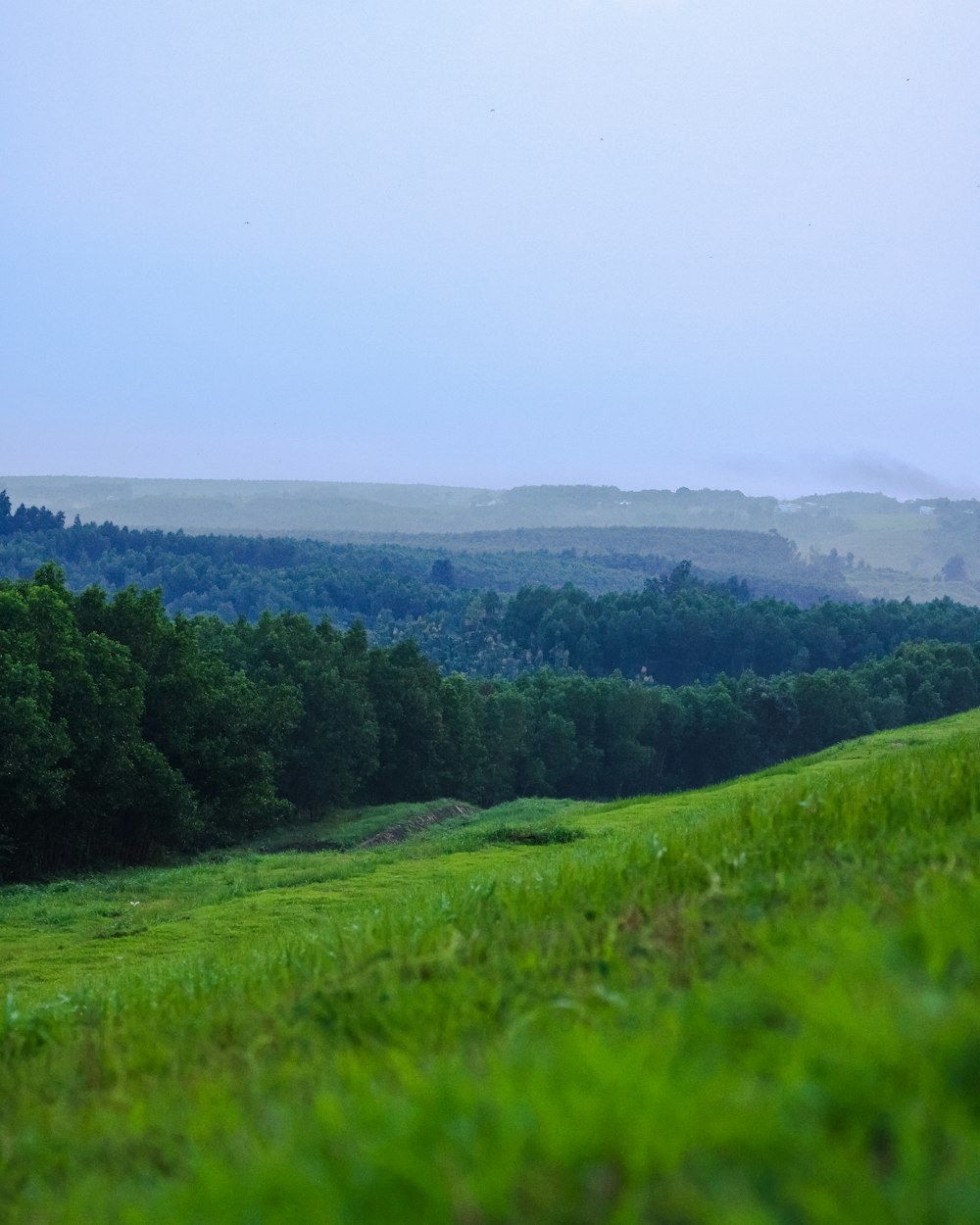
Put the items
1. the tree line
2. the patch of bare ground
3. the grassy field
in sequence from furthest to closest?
the patch of bare ground, the tree line, the grassy field

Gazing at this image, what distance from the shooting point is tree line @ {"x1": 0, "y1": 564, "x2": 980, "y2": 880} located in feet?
118

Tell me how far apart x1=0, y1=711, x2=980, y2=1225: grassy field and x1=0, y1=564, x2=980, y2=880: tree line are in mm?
28915

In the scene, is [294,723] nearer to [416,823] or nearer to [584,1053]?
[416,823]

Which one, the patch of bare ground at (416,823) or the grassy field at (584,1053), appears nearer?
the grassy field at (584,1053)

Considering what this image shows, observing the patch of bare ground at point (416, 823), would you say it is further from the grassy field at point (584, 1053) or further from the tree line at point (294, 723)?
the grassy field at point (584, 1053)

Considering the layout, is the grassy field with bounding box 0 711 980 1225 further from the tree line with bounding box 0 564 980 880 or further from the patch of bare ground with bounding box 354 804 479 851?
the patch of bare ground with bounding box 354 804 479 851

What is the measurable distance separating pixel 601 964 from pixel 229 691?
41372 millimetres

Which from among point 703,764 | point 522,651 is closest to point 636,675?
point 522,651

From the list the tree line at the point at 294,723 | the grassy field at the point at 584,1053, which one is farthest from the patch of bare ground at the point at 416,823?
the grassy field at the point at 584,1053

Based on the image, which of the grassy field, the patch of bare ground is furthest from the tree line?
the grassy field

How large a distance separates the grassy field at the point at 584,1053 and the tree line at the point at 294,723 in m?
28.9

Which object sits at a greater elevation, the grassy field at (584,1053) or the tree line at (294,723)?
the grassy field at (584,1053)

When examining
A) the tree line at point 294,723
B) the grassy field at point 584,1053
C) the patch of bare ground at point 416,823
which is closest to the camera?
the grassy field at point 584,1053

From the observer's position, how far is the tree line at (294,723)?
35906 mm
